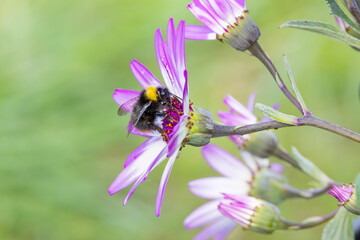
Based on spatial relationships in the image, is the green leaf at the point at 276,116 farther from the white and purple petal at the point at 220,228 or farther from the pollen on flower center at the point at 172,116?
the white and purple petal at the point at 220,228

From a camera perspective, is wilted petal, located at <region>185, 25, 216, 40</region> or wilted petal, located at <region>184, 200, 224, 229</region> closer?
wilted petal, located at <region>185, 25, 216, 40</region>

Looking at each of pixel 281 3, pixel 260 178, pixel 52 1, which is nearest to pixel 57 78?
pixel 52 1

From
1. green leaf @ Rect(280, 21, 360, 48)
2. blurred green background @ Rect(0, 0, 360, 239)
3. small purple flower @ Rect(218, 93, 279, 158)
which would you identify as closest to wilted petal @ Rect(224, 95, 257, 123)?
small purple flower @ Rect(218, 93, 279, 158)

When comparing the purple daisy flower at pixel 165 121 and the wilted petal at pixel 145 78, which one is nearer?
the purple daisy flower at pixel 165 121

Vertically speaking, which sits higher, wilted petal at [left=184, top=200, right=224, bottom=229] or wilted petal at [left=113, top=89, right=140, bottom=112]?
wilted petal at [left=113, top=89, right=140, bottom=112]

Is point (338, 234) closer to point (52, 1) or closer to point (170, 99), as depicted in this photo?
point (170, 99)

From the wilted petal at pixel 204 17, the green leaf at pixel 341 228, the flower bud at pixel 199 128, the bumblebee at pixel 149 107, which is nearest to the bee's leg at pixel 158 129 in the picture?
the bumblebee at pixel 149 107

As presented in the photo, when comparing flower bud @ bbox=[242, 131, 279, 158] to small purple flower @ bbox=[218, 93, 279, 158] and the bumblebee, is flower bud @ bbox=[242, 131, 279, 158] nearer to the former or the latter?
small purple flower @ bbox=[218, 93, 279, 158]
